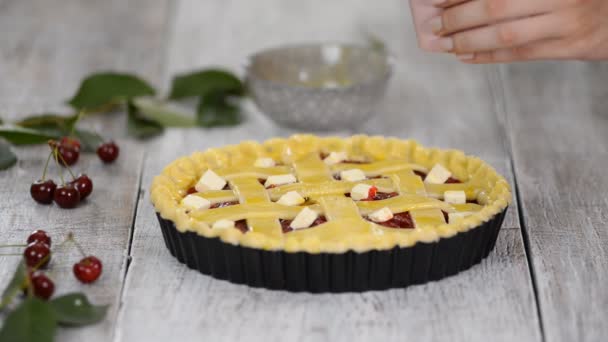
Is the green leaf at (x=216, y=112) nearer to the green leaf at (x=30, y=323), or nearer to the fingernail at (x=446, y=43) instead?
the fingernail at (x=446, y=43)

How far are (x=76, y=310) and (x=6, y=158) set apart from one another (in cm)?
87

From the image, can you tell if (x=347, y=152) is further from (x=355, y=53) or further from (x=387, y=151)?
(x=355, y=53)

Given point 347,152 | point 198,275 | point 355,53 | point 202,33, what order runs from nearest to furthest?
1. point 198,275
2. point 347,152
3. point 355,53
4. point 202,33

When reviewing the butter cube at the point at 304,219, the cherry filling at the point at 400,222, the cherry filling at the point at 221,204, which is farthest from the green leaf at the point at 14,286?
the cherry filling at the point at 400,222

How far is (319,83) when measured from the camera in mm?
2652

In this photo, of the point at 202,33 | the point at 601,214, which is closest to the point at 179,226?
the point at 601,214

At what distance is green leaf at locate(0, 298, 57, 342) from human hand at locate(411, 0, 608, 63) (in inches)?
42.5

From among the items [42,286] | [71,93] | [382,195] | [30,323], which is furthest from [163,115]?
[30,323]

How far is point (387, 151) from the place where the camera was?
208 cm

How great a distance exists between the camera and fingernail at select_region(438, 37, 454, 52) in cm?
202

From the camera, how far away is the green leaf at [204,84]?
272 centimetres

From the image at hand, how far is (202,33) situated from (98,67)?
487 mm

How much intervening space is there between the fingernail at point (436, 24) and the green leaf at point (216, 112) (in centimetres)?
78

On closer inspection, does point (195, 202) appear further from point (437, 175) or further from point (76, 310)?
point (437, 175)
